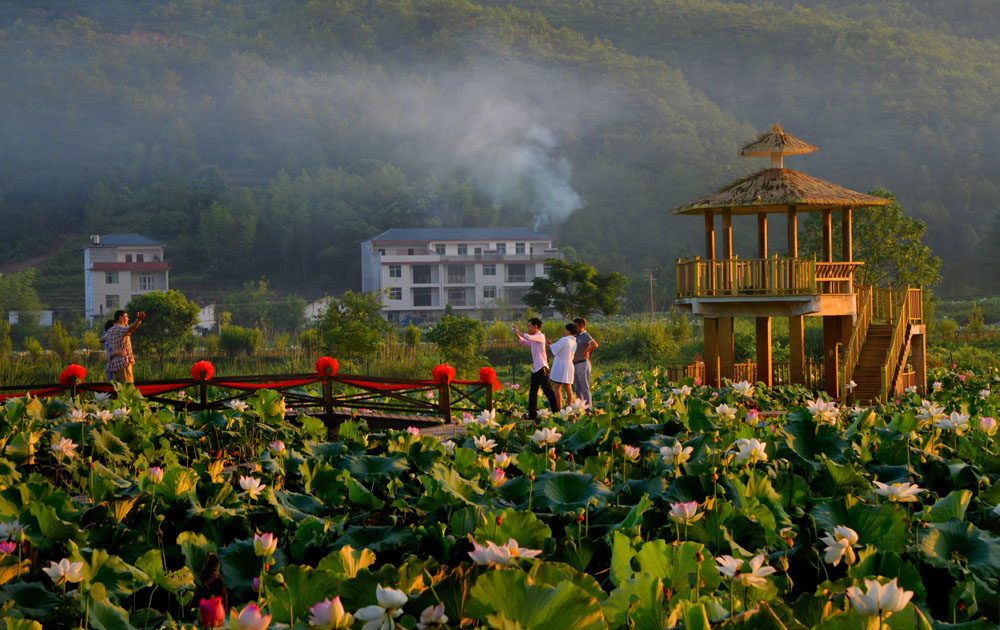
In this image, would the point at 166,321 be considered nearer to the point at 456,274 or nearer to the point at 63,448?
the point at 63,448

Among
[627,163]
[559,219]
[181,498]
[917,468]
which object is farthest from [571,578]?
[627,163]

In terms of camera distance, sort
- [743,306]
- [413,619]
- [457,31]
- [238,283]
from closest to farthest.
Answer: [413,619], [743,306], [238,283], [457,31]

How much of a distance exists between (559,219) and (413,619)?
9157 centimetres

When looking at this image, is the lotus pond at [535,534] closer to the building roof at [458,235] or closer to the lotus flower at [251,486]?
the lotus flower at [251,486]

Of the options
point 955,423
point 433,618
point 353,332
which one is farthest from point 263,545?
point 353,332

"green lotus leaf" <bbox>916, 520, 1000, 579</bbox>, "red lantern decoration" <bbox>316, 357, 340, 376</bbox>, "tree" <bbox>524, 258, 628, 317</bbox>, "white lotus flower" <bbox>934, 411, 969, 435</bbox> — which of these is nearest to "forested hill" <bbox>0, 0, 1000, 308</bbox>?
"tree" <bbox>524, 258, 628, 317</bbox>

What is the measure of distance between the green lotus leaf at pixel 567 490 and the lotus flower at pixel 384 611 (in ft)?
4.75

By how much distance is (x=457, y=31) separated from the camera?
148 meters

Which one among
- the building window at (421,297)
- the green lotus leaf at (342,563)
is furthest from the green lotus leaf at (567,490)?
the building window at (421,297)

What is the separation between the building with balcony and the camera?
1435 cm

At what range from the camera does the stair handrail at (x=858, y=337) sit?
14.5 meters

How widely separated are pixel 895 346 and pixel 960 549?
1262cm

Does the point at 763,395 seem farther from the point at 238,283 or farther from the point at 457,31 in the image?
the point at 457,31

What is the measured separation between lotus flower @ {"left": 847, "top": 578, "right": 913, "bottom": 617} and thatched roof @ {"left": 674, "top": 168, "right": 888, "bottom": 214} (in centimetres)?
1341
